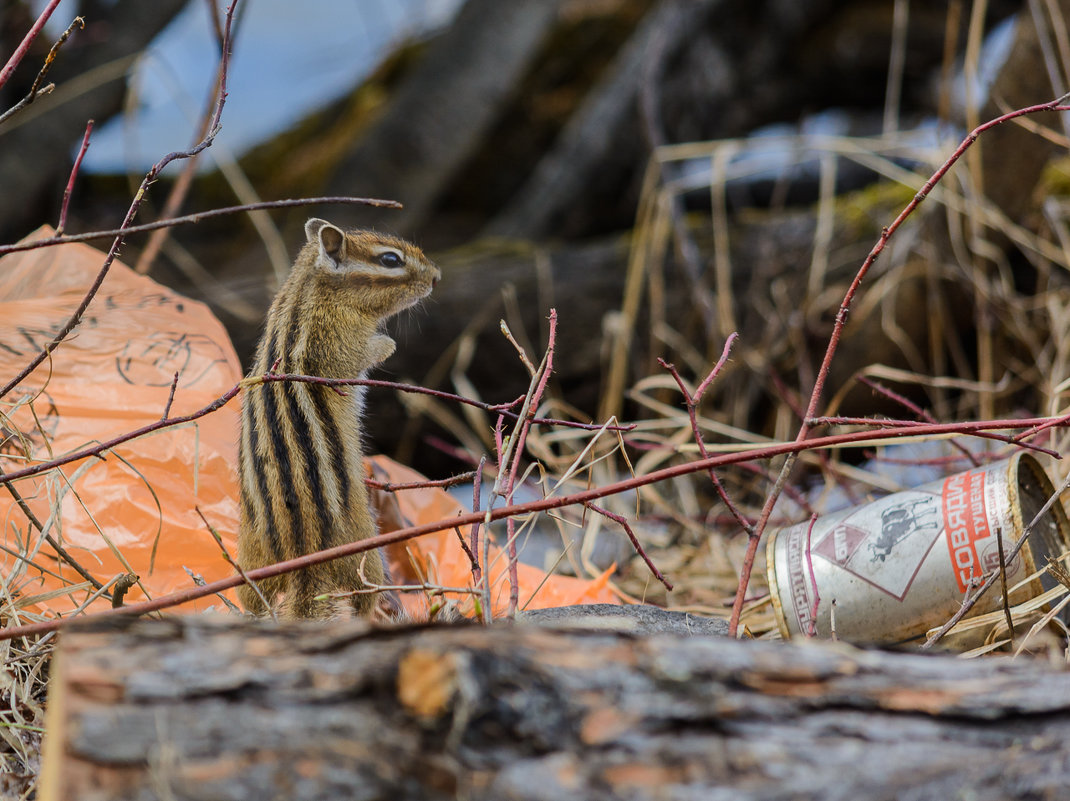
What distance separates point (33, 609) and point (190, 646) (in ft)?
4.13

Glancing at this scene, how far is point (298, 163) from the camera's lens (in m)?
7.21

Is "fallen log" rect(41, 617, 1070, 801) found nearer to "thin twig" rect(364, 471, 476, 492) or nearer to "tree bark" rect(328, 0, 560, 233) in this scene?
"thin twig" rect(364, 471, 476, 492)

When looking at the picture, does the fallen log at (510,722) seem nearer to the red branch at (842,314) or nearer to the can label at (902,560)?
the red branch at (842,314)

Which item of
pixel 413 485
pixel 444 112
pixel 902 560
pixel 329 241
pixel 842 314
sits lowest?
pixel 902 560

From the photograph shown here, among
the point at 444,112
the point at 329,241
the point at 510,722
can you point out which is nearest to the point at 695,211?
the point at 444,112

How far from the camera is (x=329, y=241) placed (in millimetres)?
2621

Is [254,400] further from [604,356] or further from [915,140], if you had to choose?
[915,140]

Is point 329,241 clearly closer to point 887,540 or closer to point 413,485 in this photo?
point 413,485

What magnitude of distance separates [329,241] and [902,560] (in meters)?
1.58

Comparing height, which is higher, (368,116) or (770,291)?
(368,116)

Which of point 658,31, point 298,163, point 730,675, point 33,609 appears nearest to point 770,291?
point 658,31

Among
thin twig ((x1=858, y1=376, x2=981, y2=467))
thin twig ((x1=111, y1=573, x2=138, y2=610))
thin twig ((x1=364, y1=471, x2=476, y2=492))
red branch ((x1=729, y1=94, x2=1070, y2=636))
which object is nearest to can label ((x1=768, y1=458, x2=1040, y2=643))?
thin twig ((x1=858, y1=376, x2=981, y2=467))

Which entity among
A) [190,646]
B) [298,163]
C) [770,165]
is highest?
[298,163]

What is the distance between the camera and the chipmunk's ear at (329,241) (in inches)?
102
